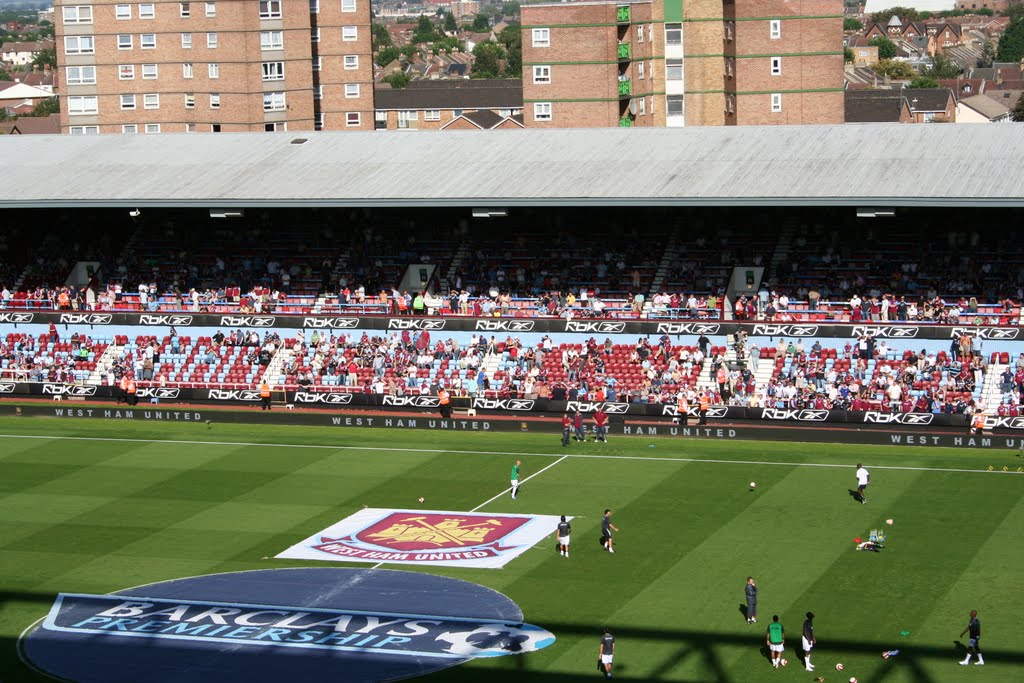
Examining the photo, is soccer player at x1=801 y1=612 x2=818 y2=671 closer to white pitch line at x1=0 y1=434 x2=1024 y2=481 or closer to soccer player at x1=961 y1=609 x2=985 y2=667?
soccer player at x1=961 y1=609 x2=985 y2=667

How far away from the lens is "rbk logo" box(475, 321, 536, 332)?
185ft

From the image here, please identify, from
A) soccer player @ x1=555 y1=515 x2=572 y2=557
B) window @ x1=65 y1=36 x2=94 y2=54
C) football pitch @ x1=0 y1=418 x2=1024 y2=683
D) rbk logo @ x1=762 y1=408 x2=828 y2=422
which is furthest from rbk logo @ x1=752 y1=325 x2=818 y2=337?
window @ x1=65 y1=36 x2=94 y2=54

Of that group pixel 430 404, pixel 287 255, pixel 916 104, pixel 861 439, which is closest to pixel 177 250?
pixel 287 255

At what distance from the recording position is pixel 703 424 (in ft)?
Answer: 165

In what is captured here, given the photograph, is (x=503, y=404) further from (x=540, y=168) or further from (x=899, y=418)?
(x=899, y=418)

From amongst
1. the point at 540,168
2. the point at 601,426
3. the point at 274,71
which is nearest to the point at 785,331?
the point at 601,426

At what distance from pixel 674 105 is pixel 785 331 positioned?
138 feet

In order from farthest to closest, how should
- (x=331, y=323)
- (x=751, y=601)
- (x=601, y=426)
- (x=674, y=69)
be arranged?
(x=674, y=69), (x=331, y=323), (x=601, y=426), (x=751, y=601)

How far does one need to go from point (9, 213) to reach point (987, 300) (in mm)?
41960

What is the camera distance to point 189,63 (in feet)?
331

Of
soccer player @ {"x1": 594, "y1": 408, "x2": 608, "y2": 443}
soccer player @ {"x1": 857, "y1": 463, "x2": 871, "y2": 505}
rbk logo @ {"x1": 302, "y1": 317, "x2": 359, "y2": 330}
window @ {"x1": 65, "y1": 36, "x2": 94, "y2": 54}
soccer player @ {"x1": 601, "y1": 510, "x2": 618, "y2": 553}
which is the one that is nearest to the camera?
soccer player @ {"x1": 601, "y1": 510, "x2": 618, "y2": 553}

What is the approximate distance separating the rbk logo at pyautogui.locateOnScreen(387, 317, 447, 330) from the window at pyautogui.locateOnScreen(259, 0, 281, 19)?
49646mm

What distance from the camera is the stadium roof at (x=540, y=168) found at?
52.6 meters

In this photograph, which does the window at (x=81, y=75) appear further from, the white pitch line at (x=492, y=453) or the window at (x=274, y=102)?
the white pitch line at (x=492, y=453)
